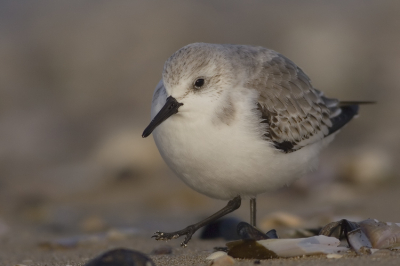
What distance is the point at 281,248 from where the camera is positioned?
3287 millimetres

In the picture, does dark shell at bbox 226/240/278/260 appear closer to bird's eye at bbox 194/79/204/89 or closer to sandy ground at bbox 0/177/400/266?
sandy ground at bbox 0/177/400/266

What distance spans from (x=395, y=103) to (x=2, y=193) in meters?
5.70

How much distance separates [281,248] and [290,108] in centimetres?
138

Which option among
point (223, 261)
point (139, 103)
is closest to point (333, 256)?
point (223, 261)

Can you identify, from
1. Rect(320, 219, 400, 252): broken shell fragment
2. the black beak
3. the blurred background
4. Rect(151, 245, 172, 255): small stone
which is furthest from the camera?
the blurred background

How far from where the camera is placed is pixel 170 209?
6.46 metres

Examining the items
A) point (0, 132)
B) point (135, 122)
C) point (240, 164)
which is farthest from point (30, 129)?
point (240, 164)

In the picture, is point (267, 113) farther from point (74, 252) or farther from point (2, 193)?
point (2, 193)

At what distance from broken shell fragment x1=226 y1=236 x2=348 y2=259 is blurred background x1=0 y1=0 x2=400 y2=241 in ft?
5.25

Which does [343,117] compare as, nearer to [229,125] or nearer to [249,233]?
[229,125]

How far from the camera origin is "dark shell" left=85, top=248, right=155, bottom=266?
2.86 meters

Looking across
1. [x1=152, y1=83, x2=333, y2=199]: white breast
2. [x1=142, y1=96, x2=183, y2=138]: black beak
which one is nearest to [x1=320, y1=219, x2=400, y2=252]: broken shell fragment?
[x1=152, y1=83, x2=333, y2=199]: white breast

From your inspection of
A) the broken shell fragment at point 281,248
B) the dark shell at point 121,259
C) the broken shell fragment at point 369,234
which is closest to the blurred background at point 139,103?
the broken shell fragment at point 369,234

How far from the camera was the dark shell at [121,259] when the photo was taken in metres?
2.86
